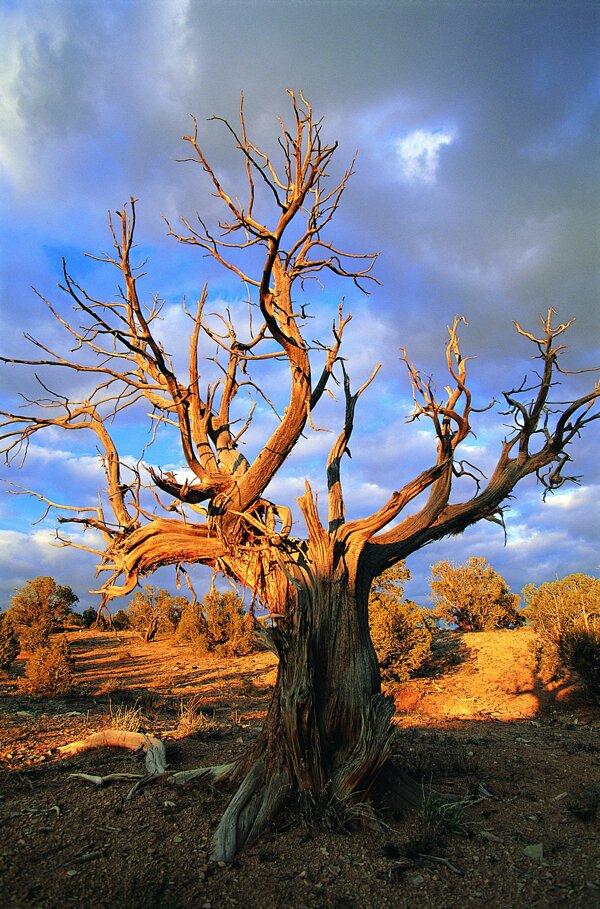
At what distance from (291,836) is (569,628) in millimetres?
12189

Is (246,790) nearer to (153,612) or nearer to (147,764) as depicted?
(147,764)

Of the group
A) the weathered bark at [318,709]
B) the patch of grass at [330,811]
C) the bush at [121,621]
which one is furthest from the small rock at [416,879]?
the bush at [121,621]

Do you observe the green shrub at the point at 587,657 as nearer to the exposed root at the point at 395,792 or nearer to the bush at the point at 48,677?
the exposed root at the point at 395,792

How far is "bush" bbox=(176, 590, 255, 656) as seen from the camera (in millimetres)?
24062

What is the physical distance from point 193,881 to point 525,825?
3533 millimetres

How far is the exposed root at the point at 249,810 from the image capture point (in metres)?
5.23

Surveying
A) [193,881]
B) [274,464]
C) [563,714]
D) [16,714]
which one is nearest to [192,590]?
[274,464]

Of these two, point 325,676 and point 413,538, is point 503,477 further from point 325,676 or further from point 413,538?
point 325,676

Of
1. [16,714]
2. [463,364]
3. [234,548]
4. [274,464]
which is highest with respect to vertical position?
[463,364]

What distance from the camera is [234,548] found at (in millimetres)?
6785

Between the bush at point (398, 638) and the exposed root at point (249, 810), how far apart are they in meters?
11.9

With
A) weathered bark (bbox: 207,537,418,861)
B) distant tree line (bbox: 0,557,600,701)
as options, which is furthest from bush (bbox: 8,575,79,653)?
weathered bark (bbox: 207,537,418,861)

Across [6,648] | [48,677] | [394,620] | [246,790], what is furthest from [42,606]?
[246,790]

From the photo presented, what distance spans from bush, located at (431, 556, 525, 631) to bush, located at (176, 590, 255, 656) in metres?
8.38
